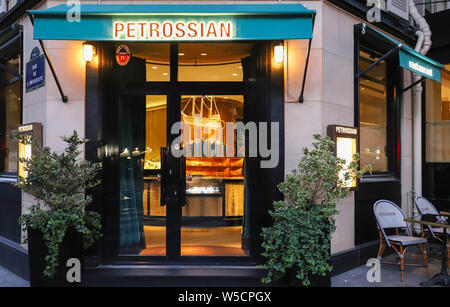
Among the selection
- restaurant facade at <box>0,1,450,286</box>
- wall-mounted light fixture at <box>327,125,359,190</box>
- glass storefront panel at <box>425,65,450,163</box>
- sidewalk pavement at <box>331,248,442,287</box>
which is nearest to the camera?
restaurant facade at <box>0,1,450,286</box>

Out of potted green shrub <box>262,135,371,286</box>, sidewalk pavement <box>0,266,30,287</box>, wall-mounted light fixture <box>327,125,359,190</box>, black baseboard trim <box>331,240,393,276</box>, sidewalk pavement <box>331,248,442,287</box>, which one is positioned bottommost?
sidewalk pavement <box>0,266,30,287</box>

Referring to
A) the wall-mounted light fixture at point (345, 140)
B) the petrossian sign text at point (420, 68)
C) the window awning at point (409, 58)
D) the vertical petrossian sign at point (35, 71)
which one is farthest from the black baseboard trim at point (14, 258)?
the petrossian sign text at point (420, 68)

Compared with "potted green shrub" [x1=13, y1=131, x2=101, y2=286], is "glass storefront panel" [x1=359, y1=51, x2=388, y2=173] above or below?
above

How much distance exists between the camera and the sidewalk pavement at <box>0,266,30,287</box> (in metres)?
4.99

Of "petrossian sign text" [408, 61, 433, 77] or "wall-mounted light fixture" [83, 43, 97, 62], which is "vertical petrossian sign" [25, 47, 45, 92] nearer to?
"wall-mounted light fixture" [83, 43, 97, 62]

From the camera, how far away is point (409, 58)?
5562mm

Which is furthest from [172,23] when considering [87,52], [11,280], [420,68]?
[11,280]

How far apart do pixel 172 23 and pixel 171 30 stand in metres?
0.09

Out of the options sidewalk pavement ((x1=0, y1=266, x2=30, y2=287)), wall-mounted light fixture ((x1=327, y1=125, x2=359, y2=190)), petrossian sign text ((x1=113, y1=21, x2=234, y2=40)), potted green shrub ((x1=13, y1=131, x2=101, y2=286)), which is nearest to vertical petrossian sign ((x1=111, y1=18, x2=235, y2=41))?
petrossian sign text ((x1=113, y1=21, x2=234, y2=40))

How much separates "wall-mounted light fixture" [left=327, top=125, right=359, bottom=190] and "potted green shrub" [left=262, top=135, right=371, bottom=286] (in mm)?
665

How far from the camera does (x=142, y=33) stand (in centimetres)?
443

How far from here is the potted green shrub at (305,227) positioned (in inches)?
169
